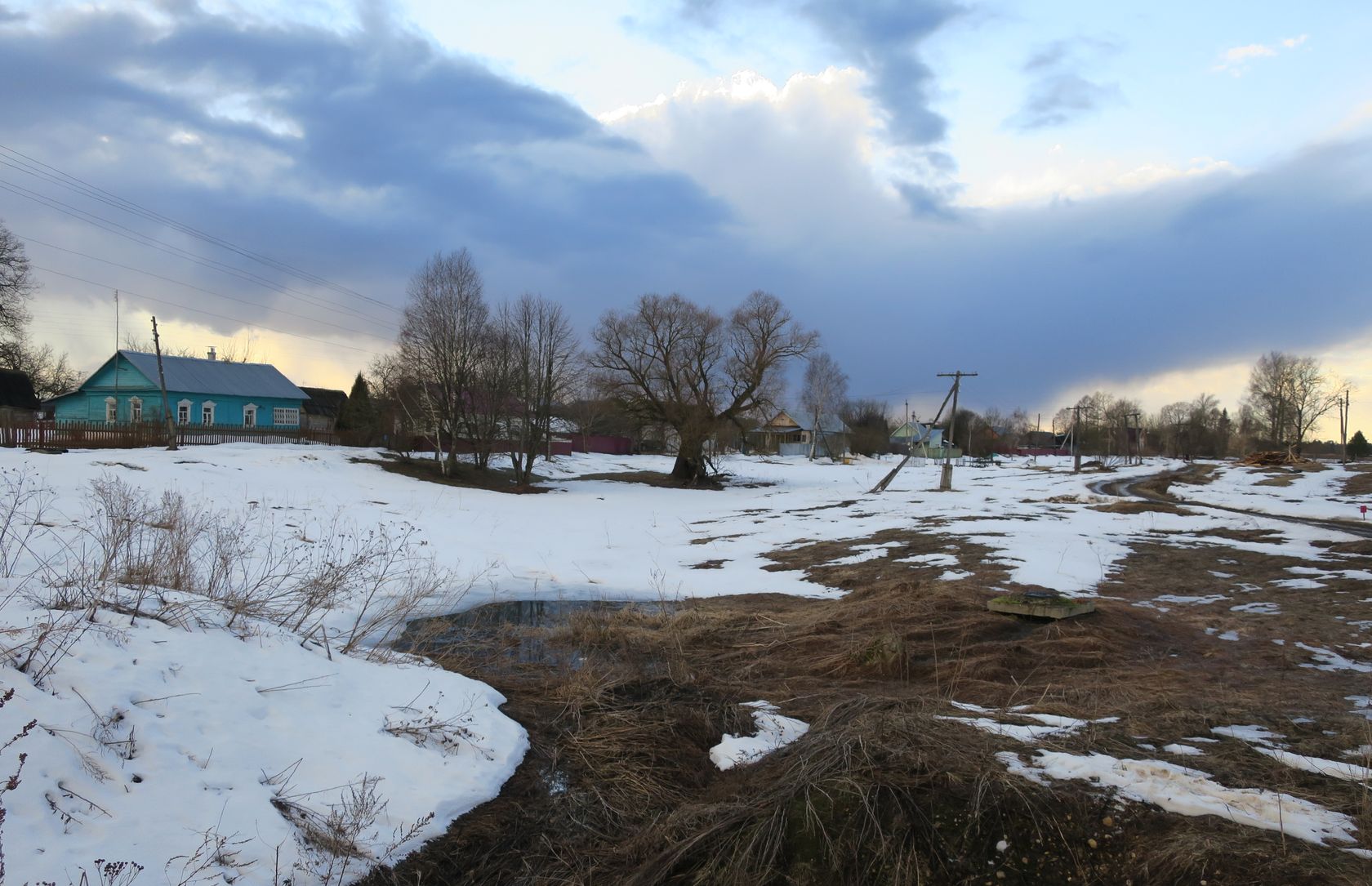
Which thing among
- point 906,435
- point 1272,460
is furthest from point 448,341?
point 906,435

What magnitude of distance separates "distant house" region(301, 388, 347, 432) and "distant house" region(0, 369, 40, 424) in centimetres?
1702

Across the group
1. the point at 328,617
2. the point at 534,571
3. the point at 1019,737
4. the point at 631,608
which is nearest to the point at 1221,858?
the point at 1019,737

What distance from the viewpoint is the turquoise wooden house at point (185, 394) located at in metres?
49.8

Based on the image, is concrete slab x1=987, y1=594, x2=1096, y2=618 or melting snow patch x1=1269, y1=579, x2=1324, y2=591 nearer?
concrete slab x1=987, y1=594, x2=1096, y2=618

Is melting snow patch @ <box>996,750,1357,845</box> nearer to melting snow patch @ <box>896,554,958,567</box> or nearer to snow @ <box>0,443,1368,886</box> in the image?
snow @ <box>0,443,1368,886</box>

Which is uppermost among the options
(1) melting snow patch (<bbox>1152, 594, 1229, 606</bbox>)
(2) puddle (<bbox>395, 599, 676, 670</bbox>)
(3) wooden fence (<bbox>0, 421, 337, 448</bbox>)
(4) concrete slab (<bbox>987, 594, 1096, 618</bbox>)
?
(3) wooden fence (<bbox>0, 421, 337, 448</bbox>)

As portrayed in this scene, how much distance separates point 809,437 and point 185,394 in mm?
69942

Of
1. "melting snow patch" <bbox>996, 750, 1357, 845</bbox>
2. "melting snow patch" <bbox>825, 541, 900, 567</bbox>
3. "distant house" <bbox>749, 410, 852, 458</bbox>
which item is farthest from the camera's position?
"distant house" <bbox>749, 410, 852, 458</bbox>

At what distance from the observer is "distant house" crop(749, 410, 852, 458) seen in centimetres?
8512

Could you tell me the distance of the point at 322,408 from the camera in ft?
224

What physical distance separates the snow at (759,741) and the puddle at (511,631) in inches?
101

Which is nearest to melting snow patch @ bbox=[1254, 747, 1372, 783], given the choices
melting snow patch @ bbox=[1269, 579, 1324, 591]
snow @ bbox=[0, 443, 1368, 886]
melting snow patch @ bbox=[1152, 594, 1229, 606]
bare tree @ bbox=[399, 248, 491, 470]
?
snow @ bbox=[0, 443, 1368, 886]

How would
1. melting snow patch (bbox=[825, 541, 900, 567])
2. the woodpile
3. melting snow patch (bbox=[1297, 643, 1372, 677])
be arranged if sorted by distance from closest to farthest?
melting snow patch (bbox=[1297, 643, 1372, 677]), melting snow patch (bbox=[825, 541, 900, 567]), the woodpile

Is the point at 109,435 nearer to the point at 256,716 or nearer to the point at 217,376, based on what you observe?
the point at 217,376
